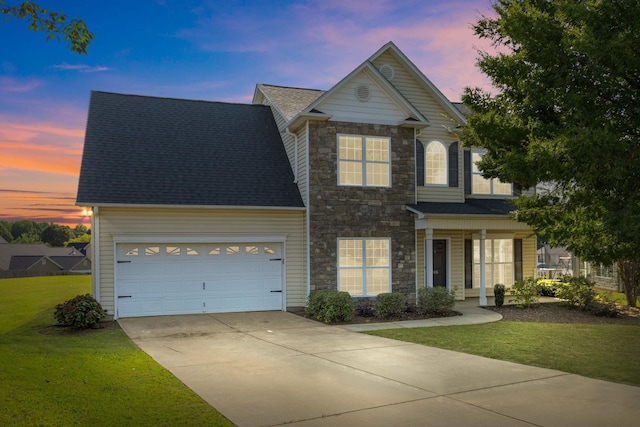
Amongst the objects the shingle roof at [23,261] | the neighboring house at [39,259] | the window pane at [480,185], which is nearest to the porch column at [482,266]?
the window pane at [480,185]

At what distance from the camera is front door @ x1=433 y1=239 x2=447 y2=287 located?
19.8 m

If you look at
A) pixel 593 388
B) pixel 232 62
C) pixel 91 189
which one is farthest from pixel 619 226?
pixel 232 62

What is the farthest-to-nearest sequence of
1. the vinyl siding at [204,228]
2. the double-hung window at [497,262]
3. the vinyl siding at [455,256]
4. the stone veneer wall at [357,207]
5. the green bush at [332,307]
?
the double-hung window at [497,262] < the vinyl siding at [455,256] < the stone veneer wall at [357,207] < the vinyl siding at [204,228] < the green bush at [332,307]

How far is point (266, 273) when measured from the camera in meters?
17.1

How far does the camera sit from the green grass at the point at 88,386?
635cm

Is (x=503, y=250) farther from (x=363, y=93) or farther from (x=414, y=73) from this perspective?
(x=363, y=93)

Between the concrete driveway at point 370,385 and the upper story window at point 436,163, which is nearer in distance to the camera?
the concrete driveway at point 370,385

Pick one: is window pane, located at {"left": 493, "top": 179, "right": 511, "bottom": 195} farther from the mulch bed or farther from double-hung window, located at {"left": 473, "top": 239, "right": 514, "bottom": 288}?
the mulch bed

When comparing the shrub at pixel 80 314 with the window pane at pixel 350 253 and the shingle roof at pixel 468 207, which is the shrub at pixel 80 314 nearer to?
the window pane at pixel 350 253


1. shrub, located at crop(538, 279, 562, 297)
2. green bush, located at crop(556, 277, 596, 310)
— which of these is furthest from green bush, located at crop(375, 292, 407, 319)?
shrub, located at crop(538, 279, 562, 297)

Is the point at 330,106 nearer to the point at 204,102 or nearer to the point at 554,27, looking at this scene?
the point at 204,102

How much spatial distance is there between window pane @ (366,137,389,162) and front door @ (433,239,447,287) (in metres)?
4.06

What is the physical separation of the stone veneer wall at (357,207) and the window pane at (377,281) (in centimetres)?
25

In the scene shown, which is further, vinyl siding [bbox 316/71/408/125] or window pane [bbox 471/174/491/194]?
window pane [bbox 471/174/491/194]
